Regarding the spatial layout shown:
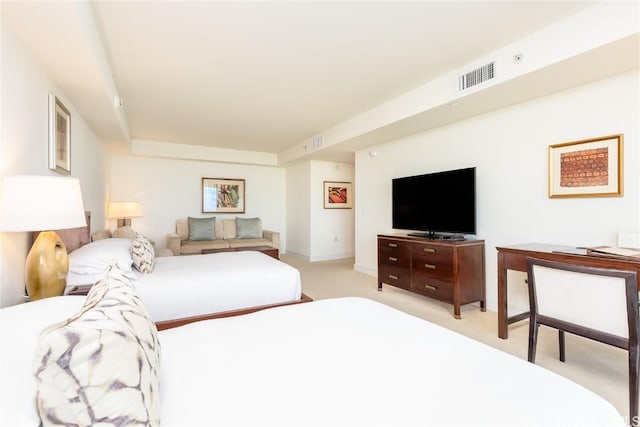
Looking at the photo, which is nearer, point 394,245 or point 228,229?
point 394,245

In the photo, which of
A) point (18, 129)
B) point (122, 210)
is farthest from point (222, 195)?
point (18, 129)

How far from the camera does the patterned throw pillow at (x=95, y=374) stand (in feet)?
1.88

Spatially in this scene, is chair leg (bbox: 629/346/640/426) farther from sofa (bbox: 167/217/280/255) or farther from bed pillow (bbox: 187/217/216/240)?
bed pillow (bbox: 187/217/216/240)

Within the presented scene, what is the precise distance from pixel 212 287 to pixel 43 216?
1089mm

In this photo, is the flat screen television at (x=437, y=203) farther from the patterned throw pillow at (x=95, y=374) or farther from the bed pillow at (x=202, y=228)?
the bed pillow at (x=202, y=228)

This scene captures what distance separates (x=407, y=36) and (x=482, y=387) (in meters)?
2.39

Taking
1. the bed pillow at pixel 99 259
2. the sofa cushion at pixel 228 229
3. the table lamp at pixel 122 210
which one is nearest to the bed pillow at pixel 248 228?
the sofa cushion at pixel 228 229

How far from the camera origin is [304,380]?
910 mm

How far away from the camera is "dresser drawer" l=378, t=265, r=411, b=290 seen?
3.73m

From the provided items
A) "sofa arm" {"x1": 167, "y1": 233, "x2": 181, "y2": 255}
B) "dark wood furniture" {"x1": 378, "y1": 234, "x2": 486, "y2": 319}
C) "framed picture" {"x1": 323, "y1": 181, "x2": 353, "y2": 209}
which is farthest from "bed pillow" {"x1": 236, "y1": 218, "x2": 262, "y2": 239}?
"dark wood furniture" {"x1": 378, "y1": 234, "x2": 486, "y2": 319}

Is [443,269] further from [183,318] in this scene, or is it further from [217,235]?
Answer: [217,235]

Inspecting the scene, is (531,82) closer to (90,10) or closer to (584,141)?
(584,141)

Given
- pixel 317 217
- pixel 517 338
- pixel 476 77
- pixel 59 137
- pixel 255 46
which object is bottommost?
pixel 517 338

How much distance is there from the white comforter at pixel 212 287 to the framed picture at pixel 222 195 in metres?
3.93
